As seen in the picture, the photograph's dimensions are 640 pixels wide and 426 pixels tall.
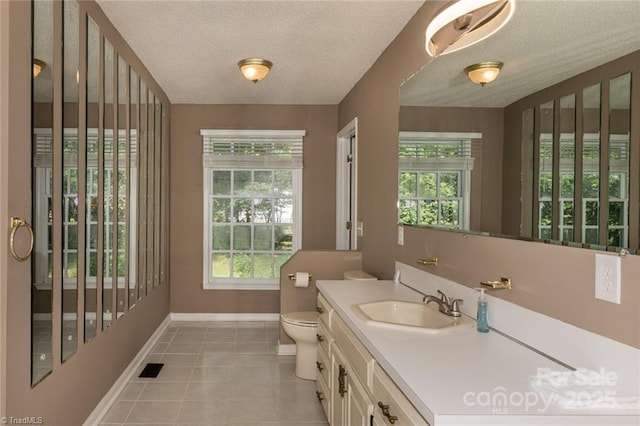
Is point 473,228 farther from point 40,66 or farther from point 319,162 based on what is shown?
point 319,162

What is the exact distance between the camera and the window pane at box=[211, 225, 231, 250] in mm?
4977

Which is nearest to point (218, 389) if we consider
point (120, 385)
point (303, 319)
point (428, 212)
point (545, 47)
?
point (120, 385)

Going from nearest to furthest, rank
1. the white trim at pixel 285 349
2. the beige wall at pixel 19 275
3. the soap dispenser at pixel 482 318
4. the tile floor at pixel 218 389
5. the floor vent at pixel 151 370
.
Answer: the beige wall at pixel 19 275
the soap dispenser at pixel 482 318
the tile floor at pixel 218 389
the floor vent at pixel 151 370
the white trim at pixel 285 349

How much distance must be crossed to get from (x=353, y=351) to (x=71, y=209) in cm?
157

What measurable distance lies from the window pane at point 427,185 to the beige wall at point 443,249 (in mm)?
220

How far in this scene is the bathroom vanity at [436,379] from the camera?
1.05 m

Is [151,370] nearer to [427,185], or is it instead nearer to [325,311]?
[325,311]

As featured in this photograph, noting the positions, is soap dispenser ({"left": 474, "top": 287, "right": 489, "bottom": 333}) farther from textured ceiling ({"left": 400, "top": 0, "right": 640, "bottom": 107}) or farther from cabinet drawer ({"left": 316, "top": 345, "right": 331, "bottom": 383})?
cabinet drawer ({"left": 316, "top": 345, "right": 331, "bottom": 383})

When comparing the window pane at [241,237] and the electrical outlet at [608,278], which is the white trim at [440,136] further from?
the window pane at [241,237]

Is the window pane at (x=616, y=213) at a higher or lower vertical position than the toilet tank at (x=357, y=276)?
higher

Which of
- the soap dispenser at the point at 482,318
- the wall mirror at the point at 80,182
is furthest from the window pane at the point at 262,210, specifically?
the soap dispenser at the point at 482,318

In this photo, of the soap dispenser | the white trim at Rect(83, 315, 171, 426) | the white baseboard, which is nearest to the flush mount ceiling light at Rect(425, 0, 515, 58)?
the soap dispenser

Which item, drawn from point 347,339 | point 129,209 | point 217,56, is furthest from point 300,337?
point 217,56

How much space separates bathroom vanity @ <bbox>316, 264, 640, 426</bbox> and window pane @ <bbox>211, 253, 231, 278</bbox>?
9.64ft
